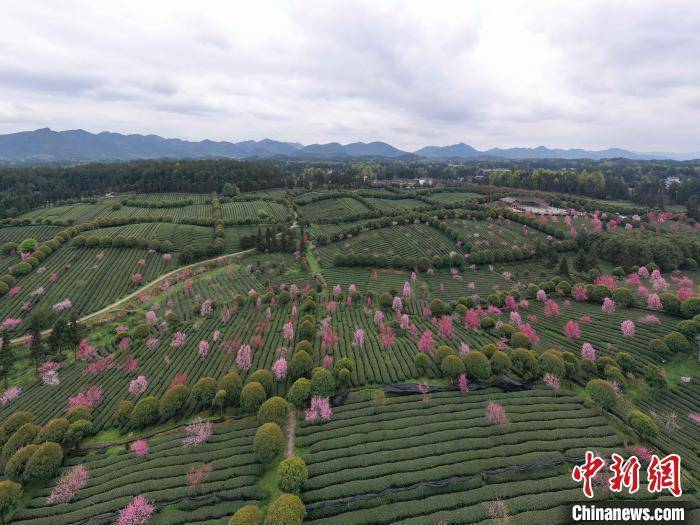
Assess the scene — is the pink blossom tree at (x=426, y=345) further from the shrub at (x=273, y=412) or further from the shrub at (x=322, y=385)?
the shrub at (x=273, y=412)

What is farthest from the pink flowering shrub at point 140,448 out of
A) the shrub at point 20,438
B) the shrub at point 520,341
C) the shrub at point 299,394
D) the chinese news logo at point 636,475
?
the shrub at point 520,341

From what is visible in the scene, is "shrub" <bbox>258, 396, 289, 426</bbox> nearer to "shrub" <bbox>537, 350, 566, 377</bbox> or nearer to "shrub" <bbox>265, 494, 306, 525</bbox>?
"shrub" <bbox>265, 494, 306, 525</bbox>

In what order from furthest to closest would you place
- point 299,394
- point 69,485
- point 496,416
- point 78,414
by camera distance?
1. point 299,394
2. point 78,414
3. point 496,416
4. point 69,485

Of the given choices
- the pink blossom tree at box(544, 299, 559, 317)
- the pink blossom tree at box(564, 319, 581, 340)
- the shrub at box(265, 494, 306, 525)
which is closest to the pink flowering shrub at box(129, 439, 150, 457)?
the shrub at box(265, 494, 306, 525)

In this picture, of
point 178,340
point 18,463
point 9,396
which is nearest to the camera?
point 18,463

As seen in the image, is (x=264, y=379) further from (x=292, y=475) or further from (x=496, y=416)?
(x=496, y=416)

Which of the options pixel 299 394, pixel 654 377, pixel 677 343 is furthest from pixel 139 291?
pixel 677 343

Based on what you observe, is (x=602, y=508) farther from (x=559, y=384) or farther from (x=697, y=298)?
(x=697, y=298)
